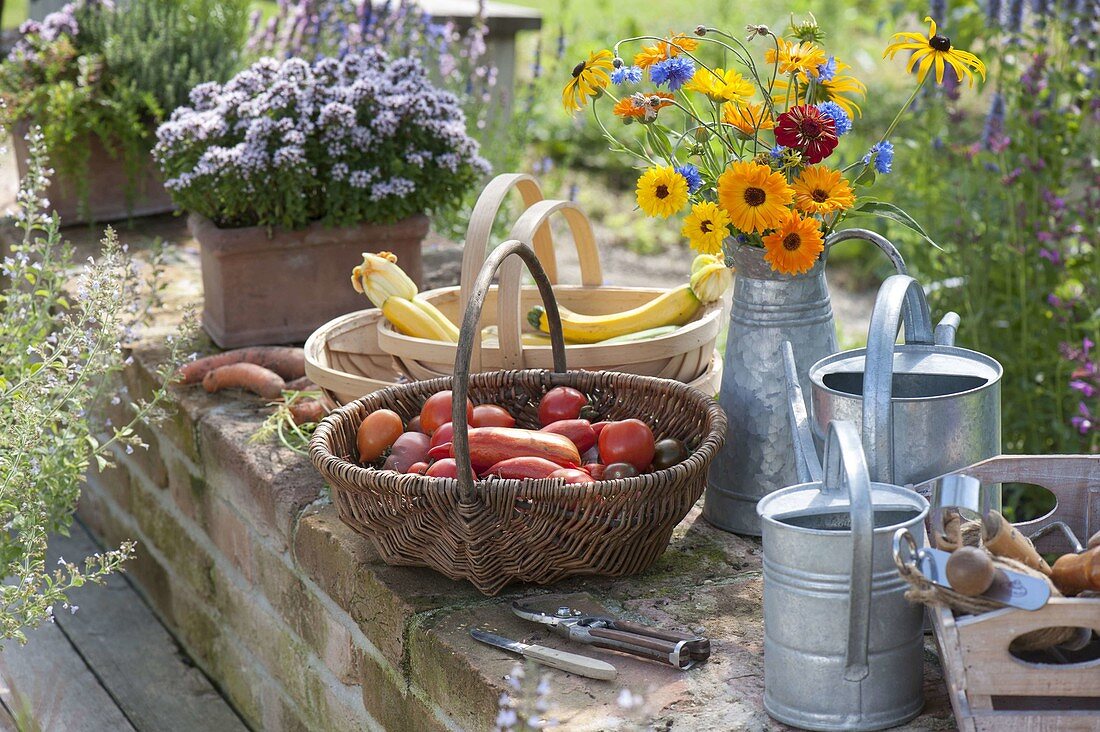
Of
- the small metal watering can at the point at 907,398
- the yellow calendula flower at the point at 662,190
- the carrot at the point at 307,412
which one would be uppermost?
the yellow calendula flower at the point at 662,190

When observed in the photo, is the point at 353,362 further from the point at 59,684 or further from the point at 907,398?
the point at 907,398

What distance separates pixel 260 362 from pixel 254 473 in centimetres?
46

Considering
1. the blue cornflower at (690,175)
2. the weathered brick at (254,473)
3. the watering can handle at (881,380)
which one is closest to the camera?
the watering can handle at (881,380)

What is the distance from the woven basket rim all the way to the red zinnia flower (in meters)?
0.43

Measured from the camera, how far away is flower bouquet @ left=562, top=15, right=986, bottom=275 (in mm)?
1689

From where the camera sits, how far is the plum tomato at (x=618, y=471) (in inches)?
70.0

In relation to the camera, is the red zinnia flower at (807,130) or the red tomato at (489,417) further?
the red tomato at (489,417)

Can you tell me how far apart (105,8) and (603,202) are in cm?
348

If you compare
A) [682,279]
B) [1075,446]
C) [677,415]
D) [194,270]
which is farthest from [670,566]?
[682,279]

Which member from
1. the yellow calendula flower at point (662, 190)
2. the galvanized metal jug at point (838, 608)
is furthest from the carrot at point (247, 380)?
the galvanized metal jug at point (838, 608)

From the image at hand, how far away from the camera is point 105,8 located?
12.2 ft

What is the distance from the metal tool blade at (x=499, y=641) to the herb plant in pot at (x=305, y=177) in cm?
140

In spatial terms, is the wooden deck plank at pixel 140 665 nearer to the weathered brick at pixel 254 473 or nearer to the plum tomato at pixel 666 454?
the weathered brick at pixel 254 473

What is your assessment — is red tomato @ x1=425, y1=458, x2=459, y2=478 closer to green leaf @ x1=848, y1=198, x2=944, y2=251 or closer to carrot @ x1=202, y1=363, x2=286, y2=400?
green leaf @ x1=848, y1=198, x2=944, y2=251
